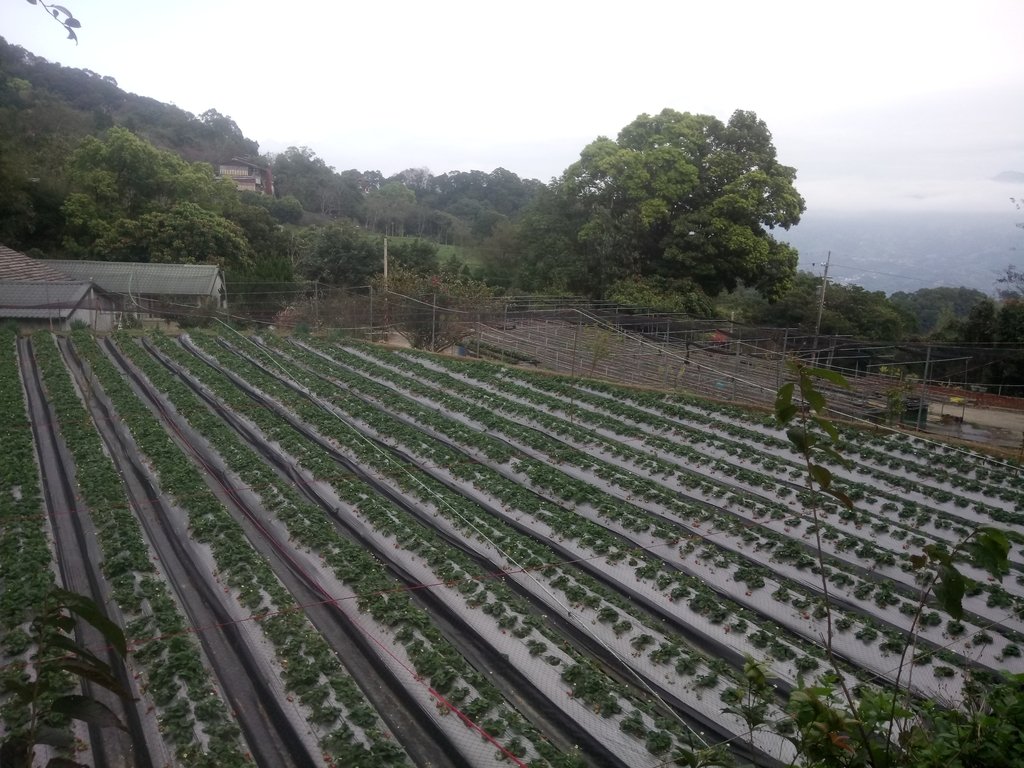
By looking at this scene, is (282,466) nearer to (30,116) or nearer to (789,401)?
(789,401)

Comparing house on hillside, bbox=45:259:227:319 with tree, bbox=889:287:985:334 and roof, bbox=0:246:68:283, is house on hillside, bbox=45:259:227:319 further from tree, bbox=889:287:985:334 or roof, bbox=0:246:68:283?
tree, bbox=889:287:985:334

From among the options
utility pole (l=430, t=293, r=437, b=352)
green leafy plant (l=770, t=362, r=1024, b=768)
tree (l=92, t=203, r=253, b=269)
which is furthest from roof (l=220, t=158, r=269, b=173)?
green leafy plant (l=770, t=362, r=1024, b=768)

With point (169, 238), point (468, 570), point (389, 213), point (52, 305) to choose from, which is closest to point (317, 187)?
point (389, 213)

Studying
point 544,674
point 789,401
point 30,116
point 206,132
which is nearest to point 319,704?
point 544,674

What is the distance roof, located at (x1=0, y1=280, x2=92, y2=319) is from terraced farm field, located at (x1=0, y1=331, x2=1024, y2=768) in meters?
5.68

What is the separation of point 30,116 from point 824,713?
114 feet

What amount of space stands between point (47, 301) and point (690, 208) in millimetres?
15190

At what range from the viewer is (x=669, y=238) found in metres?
18.4

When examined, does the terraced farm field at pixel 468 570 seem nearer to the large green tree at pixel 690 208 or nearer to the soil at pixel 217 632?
the soil at pixel 217 632

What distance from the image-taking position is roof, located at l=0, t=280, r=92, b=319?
47.1 ft

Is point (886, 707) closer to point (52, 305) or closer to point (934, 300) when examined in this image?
point (52, 305)

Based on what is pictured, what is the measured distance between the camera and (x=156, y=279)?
19328 millimetres

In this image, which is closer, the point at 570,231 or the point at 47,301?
the point at 47,301

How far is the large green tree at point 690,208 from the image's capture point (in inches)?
704
